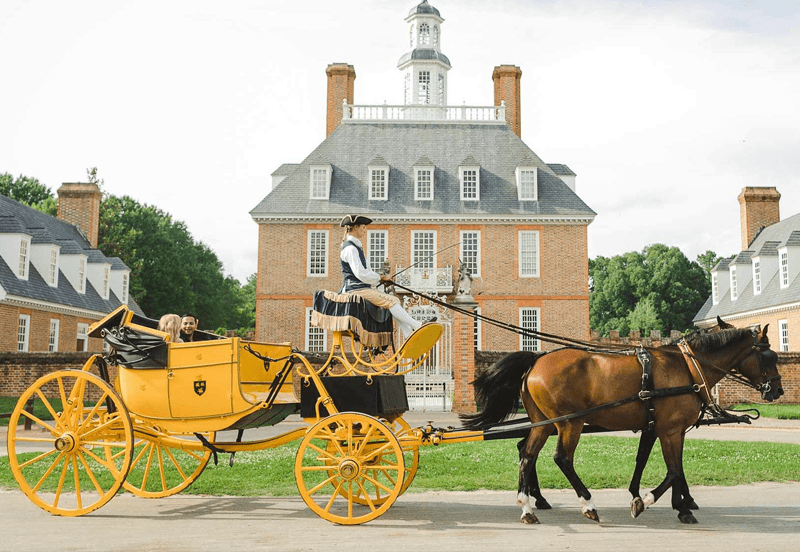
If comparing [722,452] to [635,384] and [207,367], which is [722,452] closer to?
[635,384]

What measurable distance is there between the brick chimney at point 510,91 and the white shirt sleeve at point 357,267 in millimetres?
29461

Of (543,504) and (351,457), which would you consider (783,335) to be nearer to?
(543,504)

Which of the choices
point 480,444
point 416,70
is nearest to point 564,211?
point 416,70

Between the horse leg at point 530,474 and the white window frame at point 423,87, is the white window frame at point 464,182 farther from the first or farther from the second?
the horse leg at point 530,474

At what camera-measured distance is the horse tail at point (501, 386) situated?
6.97 meters

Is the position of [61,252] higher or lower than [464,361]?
higher

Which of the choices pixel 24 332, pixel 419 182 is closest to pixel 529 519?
pixel 24 332

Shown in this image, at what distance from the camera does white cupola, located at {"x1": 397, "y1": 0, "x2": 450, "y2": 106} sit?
38.0 metres

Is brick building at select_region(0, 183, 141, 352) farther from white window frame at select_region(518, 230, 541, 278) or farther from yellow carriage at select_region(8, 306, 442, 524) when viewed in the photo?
yellow carriage at select_region(8, 306, 442, 524)

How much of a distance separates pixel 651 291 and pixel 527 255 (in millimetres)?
27611

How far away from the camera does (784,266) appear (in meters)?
31.4

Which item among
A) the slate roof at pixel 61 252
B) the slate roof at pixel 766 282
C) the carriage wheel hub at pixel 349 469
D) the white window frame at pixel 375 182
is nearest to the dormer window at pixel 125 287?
the slate roof at pixel 61 252

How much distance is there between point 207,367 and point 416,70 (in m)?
34.0

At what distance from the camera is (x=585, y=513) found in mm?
6270
